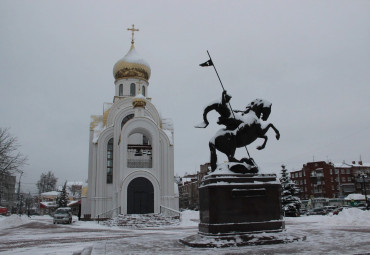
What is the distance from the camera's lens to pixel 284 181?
34.9 metres

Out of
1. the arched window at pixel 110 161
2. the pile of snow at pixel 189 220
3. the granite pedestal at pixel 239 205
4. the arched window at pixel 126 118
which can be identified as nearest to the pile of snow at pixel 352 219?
the pile of snow at pixel 189 220

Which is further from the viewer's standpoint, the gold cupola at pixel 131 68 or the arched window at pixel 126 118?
the gold cupola at pixel 131 68

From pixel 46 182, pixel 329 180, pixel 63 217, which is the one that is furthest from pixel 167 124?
pixel 46 182

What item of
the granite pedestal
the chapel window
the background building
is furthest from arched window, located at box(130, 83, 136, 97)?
the background building

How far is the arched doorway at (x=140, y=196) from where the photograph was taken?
90.0 feet

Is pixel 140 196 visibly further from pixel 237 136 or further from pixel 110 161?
pixel 237 136

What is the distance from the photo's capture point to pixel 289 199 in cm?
3347

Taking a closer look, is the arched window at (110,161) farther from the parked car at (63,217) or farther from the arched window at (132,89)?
the arched window at (132,89)

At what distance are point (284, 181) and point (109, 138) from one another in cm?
1817

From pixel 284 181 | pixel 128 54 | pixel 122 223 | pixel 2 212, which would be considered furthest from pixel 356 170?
pixel 2 212

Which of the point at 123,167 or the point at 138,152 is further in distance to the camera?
the point at 138,152

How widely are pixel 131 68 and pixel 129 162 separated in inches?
451

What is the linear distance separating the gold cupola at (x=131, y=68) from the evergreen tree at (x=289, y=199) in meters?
18.5

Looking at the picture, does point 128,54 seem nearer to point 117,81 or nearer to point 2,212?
point 117,81
